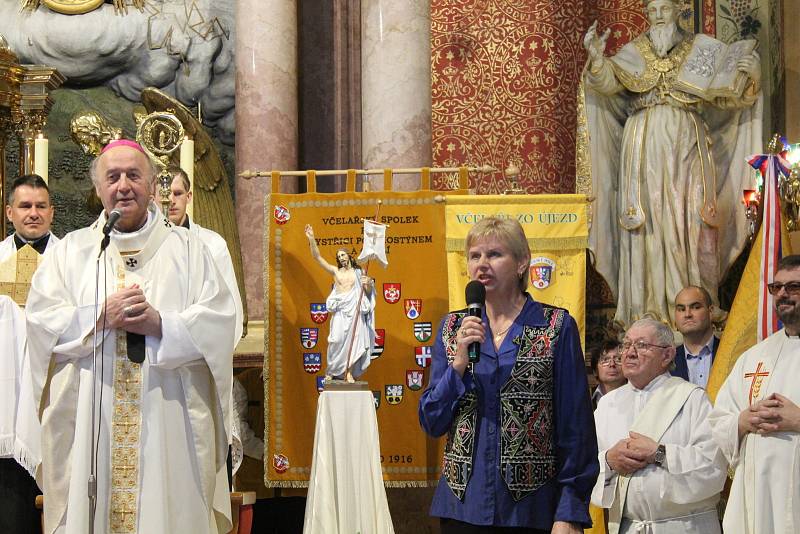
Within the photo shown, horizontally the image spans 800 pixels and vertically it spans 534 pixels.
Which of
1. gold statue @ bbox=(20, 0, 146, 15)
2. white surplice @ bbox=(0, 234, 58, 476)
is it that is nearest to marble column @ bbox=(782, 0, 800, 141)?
gold statue @ bbox=(20, 0, 146, 15)

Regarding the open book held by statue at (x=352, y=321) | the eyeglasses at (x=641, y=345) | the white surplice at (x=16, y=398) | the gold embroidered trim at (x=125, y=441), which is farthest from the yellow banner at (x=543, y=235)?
the gold embroidered trim at (x=125, y=441)

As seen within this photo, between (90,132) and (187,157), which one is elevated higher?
(90,132)

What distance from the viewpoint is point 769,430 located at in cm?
549

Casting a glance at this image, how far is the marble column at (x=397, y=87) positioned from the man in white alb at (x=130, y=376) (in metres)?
4.06

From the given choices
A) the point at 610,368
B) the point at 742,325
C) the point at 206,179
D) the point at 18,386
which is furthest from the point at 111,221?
the point at 206,179

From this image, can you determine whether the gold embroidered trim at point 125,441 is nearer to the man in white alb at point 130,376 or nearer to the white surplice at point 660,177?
the man in white alb at point 130,376

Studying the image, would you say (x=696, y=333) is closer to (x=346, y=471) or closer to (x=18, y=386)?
(x=346, y=471)

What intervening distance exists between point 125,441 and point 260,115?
4.68 m

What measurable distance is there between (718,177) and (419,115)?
2094 mm

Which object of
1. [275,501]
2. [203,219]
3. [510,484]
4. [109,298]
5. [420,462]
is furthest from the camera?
[203,219]

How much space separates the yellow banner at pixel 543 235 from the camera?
7578 mm

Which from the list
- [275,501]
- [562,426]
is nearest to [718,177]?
[275,501]

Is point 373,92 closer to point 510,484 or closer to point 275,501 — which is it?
point 275,501

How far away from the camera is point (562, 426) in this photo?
13.0 ft
